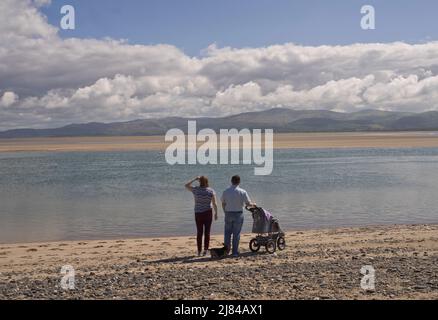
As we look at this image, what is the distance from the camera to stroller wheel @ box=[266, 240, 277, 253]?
1188 centimetres

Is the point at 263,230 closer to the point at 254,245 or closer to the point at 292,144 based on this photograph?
the point at 254,245

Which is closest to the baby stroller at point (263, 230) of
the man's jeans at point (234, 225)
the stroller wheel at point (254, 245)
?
the stroller wheel at point (254, 245)

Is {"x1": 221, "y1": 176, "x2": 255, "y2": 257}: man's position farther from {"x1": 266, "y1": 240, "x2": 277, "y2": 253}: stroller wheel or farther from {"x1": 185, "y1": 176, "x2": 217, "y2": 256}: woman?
{"x1": 266, "y1": 240, "x2": 277, "y2": 253}: stroller wheel

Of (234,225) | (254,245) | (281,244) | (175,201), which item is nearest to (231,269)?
(234,225)

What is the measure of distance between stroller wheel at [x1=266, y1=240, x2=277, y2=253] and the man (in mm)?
725

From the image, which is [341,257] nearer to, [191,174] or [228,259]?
[228,259]

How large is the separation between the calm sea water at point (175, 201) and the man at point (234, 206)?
562cm

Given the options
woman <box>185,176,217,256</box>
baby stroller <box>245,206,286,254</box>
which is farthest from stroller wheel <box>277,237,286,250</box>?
woman <box>185,176,217,256</box>

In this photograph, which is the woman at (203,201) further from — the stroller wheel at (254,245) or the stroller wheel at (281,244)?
the stroller wheel at (281,244)

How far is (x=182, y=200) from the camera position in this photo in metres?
24.9

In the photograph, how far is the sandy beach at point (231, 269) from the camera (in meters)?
8.03

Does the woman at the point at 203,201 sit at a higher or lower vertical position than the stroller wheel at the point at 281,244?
higher
